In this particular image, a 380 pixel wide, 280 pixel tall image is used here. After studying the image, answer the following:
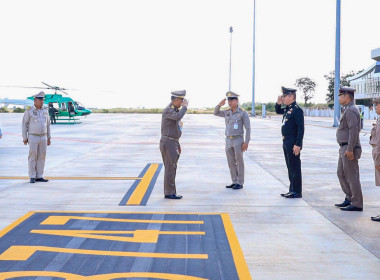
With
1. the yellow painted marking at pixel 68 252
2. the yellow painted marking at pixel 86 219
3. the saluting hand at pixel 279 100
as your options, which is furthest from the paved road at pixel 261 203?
the saluting hand at pixel 279 100

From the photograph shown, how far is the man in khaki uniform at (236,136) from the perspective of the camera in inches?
388

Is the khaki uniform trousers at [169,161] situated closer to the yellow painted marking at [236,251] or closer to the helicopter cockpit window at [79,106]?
the yellow painted marking at [236,251]

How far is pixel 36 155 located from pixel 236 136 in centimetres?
434

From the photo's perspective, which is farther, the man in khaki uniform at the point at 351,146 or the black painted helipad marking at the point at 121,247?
the man in khaki uniform at the point at 351,146

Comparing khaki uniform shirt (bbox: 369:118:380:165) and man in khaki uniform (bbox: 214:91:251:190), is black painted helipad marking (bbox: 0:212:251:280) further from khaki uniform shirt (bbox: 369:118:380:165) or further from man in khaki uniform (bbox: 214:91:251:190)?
man in khaki uniform (bbox: 214:91:251:190)

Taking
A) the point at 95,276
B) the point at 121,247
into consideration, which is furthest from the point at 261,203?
the point at 95,276

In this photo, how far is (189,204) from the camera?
8391mm

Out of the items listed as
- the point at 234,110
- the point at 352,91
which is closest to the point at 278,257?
the point at 352,91

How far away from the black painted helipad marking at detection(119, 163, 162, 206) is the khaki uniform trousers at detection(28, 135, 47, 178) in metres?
2.12

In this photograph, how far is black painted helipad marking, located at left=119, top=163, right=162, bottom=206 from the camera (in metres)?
8.62

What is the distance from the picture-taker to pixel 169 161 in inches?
352

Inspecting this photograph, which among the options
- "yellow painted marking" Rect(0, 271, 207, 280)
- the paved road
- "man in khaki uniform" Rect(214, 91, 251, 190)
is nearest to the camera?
"yellow painted marking" Rect(0, 271, 207, 280)

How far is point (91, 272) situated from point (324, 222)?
364 cm

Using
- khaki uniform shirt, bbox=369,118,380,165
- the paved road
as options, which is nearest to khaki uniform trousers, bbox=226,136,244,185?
the paved road
